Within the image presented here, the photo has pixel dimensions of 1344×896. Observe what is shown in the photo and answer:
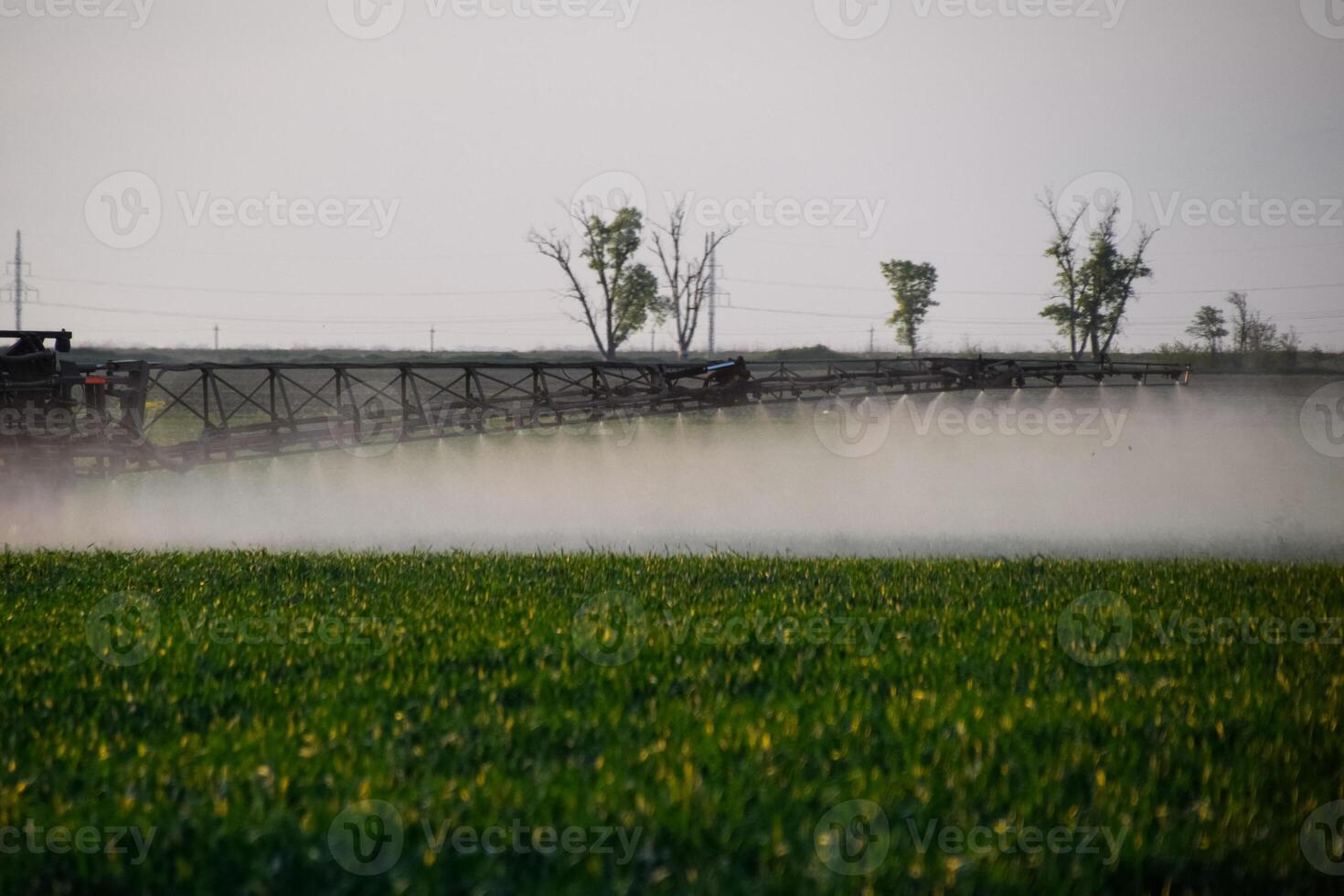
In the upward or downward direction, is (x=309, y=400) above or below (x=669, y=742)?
above

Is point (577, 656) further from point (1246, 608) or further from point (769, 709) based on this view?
point (1246, 608)

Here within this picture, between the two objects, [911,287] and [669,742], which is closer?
[669,742]

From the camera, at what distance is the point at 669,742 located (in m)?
5.82

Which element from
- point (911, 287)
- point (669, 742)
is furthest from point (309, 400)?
point (911, 287)

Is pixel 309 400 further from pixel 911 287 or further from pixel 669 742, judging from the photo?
pixel 911 287

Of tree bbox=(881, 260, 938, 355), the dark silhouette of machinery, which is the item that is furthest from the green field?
tree bbox=(881, 260, 938, 355)

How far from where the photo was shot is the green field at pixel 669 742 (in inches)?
179

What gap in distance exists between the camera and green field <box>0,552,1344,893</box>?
14.9 ft

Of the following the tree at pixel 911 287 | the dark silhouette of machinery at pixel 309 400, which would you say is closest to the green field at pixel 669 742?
the dark silhouette of machinery at pixel 309 400

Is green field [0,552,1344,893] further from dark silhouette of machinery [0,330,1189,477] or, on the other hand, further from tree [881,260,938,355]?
tree [881,260,938,355]

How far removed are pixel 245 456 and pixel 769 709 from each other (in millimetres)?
15248

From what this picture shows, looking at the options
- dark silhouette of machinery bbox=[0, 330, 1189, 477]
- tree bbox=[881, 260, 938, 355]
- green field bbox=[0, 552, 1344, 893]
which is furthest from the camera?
tree bbox=[881, 260, 938, 355]

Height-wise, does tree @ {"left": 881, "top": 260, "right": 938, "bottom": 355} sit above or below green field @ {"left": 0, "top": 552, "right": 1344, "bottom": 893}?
above

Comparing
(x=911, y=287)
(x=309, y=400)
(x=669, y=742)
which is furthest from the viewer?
(x=911, y=287)
